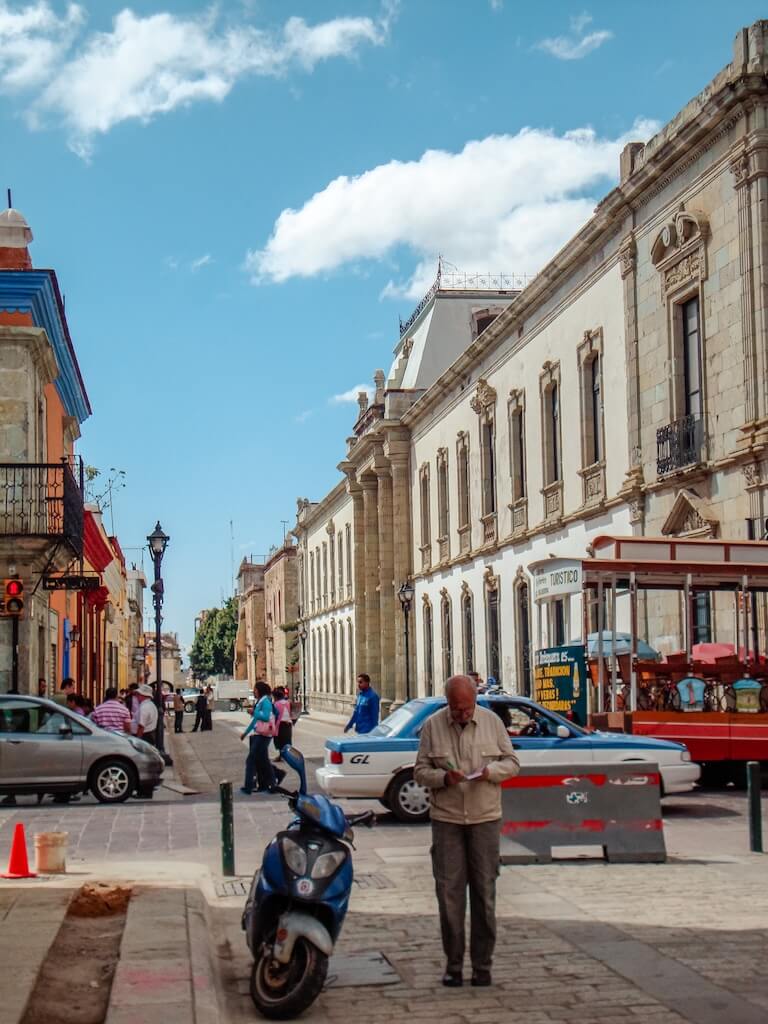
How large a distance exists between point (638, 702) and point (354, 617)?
4519cm

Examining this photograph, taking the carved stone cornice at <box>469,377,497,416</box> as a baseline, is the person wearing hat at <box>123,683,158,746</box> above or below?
below

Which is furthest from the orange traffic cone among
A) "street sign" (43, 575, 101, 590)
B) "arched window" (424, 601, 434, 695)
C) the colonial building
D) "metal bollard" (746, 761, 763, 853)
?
the colonial building

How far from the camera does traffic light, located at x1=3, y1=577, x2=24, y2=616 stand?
22.6 m

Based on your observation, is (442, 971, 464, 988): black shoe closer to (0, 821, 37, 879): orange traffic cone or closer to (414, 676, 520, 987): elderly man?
(414, 676, 520, 987): elderly man

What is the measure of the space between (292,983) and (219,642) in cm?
15243

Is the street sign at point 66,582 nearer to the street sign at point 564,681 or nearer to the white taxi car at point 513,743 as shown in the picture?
the street sign at point 564,681

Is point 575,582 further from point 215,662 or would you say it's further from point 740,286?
point 215,662

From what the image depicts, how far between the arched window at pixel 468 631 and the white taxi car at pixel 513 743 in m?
26.8

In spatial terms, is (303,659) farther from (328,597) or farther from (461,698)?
(461,698)

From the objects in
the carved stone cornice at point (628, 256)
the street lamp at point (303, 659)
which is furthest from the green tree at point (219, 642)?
the carved stone cornice at point (628, 256)

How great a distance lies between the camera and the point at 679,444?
25.4 m

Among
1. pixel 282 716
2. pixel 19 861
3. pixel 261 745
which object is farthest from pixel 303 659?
pixel 19 861

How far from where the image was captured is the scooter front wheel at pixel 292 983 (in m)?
7.02

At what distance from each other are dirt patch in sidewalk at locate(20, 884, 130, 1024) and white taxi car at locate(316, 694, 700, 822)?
18.4 ft
